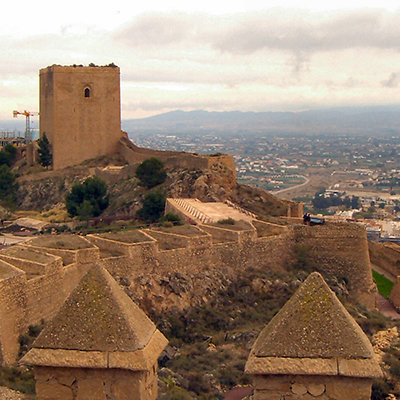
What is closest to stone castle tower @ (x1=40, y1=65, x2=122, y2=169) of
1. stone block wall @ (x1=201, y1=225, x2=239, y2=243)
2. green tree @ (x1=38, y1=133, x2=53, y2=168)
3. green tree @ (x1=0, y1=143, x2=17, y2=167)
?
green tree @ (x1=38, y1=133, x2=53, y2=168)

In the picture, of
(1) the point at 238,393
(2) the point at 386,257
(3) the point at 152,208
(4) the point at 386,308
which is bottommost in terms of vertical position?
(4) the point at 386,308

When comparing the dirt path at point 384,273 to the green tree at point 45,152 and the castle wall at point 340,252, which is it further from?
the green tree at point 45,152

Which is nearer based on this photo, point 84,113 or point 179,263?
point 179,263

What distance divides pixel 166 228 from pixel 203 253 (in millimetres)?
1270

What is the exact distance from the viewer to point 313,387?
17.4 feet

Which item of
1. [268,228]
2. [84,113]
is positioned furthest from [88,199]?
[268,228]

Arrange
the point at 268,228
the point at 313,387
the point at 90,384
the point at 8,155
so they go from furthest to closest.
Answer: the point at 8,155 → the point at 268,228 → the point at 90,384 → the point at 313,387

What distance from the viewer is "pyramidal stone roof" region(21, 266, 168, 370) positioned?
5359 mm

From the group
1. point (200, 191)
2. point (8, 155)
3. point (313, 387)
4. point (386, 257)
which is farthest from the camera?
point (8, 155)

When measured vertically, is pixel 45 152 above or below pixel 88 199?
above

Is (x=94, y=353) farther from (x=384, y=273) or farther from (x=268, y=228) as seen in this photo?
(x=384, y=273)

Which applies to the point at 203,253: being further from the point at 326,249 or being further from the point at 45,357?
the point at 45,357

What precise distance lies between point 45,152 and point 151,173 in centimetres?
1147

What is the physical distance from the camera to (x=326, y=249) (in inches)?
866
